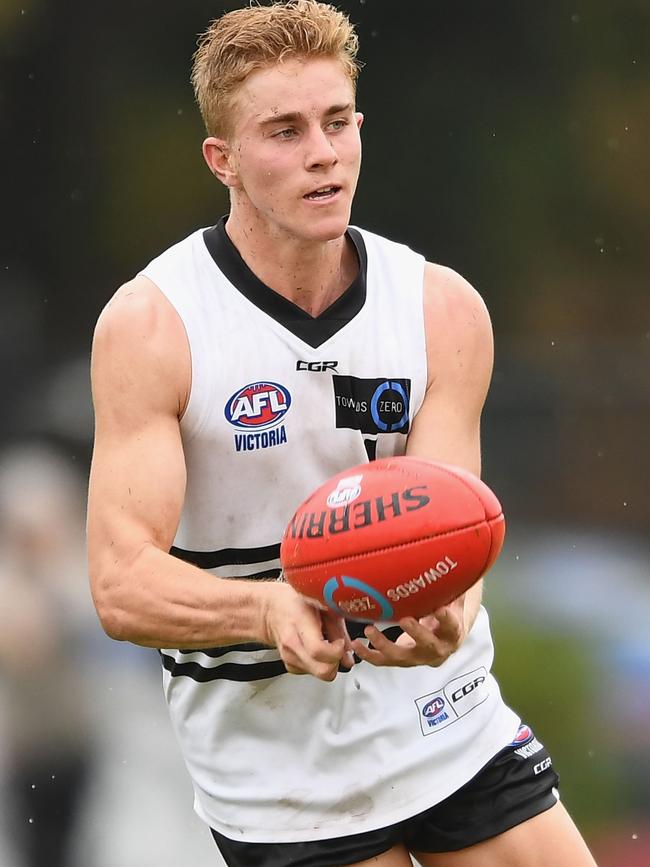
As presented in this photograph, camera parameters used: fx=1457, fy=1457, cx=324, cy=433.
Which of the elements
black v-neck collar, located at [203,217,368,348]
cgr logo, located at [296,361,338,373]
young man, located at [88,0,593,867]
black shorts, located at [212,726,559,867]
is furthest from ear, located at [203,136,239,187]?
black shorts, located at [212,726,559,867]

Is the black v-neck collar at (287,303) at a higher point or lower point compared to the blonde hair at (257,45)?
lower

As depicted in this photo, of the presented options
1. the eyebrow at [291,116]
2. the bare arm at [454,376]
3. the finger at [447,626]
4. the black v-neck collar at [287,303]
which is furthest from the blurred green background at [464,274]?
the finger at [447,626]

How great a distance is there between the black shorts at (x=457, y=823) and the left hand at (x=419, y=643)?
1.87 feet

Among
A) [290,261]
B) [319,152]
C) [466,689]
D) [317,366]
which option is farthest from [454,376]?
[466,689]

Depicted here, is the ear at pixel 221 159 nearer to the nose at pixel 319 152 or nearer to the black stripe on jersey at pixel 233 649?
the nose at pixel 319 152

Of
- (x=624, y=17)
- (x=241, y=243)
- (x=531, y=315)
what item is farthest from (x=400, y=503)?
(x=624, y=17)

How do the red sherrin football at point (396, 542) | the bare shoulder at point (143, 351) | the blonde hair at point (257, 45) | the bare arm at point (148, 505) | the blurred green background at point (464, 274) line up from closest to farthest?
1. the red sherrin football at point (396, 542)
2. the bare arm at point (148, 505)
3. the bare shoulder at point (143, 351)
4. the blonde hair at point (257, 45)
5. the blurred green background at point (464, 274)

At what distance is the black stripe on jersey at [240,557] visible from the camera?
309cm

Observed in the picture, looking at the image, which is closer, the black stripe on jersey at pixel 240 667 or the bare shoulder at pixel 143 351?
the bare shoulder at pixel 143 351

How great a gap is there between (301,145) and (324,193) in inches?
4.3

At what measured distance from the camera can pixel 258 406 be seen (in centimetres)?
302

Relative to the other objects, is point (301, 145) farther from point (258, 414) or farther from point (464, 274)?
point (464, 274)

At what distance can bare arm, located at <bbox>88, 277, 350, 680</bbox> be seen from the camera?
8.82 ft

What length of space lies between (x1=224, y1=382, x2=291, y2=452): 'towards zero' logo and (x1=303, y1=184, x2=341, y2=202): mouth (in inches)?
15.4
